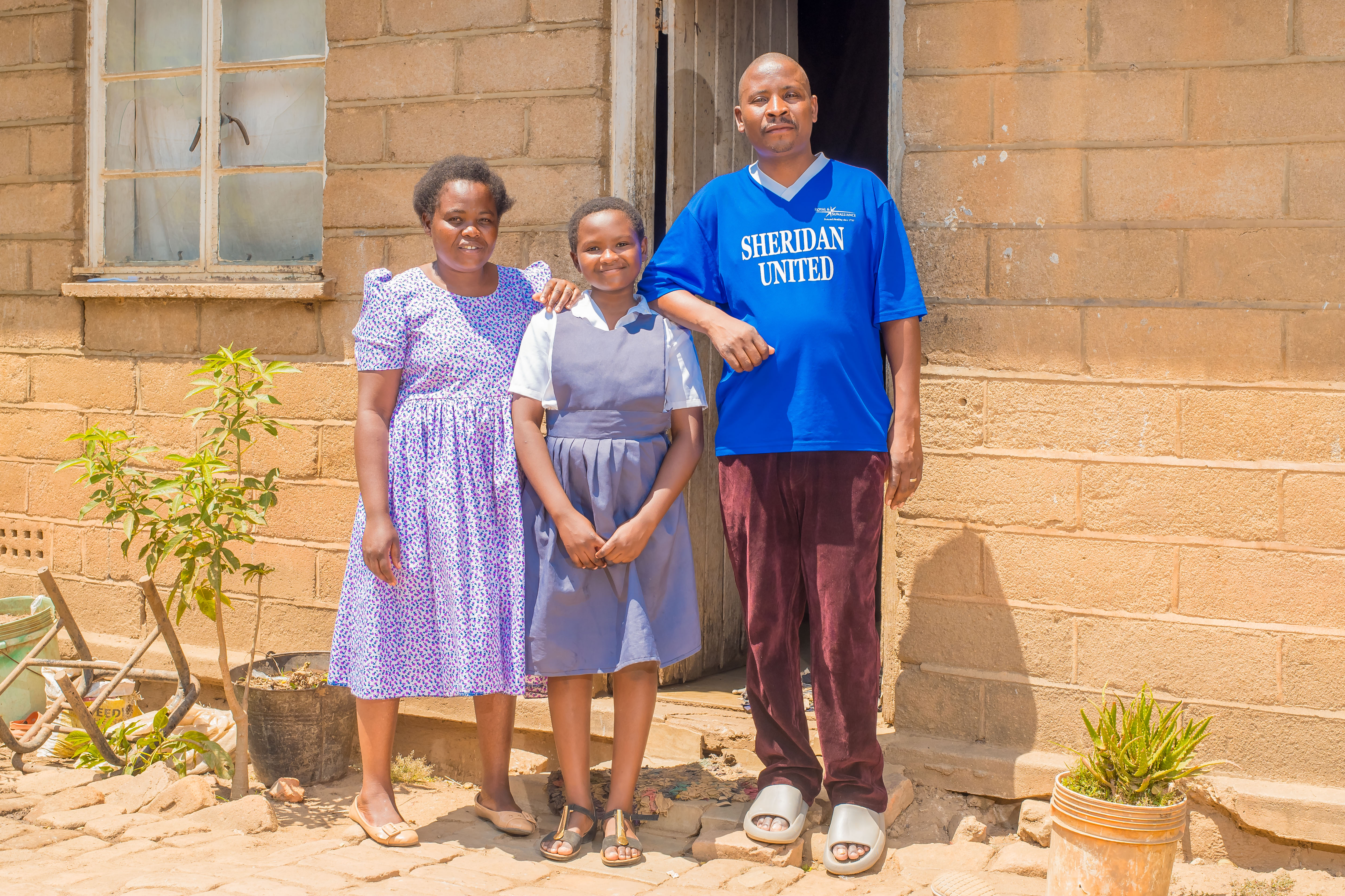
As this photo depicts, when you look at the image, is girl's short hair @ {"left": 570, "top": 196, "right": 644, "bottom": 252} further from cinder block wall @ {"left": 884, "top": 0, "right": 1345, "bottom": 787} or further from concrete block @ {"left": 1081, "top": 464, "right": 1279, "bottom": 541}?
concrete block @ {"left": 1081, "top": 464, "right": 1279, "bottom": 541}

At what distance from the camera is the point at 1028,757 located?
373 centimetres

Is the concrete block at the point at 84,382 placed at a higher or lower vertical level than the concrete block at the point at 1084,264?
lower

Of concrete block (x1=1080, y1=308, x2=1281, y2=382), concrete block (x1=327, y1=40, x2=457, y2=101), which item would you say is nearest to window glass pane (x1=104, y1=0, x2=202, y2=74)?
concrete block (x1=327, y1=40, x2=457, y2=101)

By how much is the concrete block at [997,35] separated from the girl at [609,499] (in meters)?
1.16

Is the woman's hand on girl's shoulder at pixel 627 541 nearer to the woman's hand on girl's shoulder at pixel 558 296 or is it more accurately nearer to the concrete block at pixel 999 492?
the woman's hand on girl's shoulder at pixel 558 296

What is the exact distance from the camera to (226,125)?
5.09m

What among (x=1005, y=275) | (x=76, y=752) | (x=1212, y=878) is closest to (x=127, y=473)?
(x=76, y=752)

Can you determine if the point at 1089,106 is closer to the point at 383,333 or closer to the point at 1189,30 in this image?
the point at 1189,30

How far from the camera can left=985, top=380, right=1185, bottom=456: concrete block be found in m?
3.62

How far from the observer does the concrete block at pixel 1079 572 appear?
3.63m

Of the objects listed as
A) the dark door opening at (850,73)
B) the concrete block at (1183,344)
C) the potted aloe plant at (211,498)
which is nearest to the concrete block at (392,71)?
the potted aloe plant at (211,498)

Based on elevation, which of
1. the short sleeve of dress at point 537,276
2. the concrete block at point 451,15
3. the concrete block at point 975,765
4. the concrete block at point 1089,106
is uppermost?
the concrete block at point 451,15

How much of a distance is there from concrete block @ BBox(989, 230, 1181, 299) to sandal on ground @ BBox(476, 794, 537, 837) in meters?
2.14

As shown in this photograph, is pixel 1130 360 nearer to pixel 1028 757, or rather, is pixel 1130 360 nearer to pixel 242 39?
pixel 1028 757
